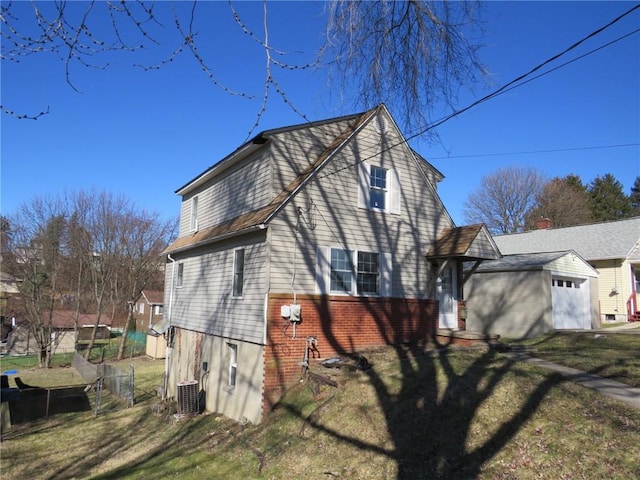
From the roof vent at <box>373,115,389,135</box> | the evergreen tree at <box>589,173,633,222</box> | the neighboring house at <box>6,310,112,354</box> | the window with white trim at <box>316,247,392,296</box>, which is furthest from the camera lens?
the evergreen tree at <box>589,173,633,222</box>

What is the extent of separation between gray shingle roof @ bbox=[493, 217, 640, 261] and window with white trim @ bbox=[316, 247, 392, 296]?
652 inches

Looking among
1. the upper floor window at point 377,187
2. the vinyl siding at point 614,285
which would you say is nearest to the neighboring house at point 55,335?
the upper floor window at point 377,187

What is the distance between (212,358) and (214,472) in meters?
6.26

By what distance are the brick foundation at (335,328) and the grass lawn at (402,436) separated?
0.58 m

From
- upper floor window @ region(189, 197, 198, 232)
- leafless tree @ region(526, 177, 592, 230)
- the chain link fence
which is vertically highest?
leafless tree @ region(526, 177, 592, 230)

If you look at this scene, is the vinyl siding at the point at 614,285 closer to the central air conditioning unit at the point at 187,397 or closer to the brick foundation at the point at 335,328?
the brick foundation at the point at 335,328

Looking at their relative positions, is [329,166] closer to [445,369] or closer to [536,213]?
[445,369]

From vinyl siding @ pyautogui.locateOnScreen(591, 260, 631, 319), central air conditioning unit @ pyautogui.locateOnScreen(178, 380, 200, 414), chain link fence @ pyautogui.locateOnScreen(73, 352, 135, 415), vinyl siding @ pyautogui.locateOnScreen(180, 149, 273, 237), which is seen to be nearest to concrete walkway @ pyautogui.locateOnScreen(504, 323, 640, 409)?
vinyl siding @ pyautogui.locateOnScreen(180, 149, 273, 237)

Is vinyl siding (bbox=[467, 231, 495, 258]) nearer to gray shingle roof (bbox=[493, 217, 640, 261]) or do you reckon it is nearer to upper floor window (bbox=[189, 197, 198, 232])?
upper floor window (bbox=[189, 197, 198, 232])

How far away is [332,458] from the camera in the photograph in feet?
26.6

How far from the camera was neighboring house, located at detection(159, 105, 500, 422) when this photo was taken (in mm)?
12422

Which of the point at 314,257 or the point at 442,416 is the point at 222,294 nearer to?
the point at 314,257

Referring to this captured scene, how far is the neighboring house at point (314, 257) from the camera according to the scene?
12422 mm

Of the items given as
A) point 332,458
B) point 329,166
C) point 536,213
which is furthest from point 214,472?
point 536,213
